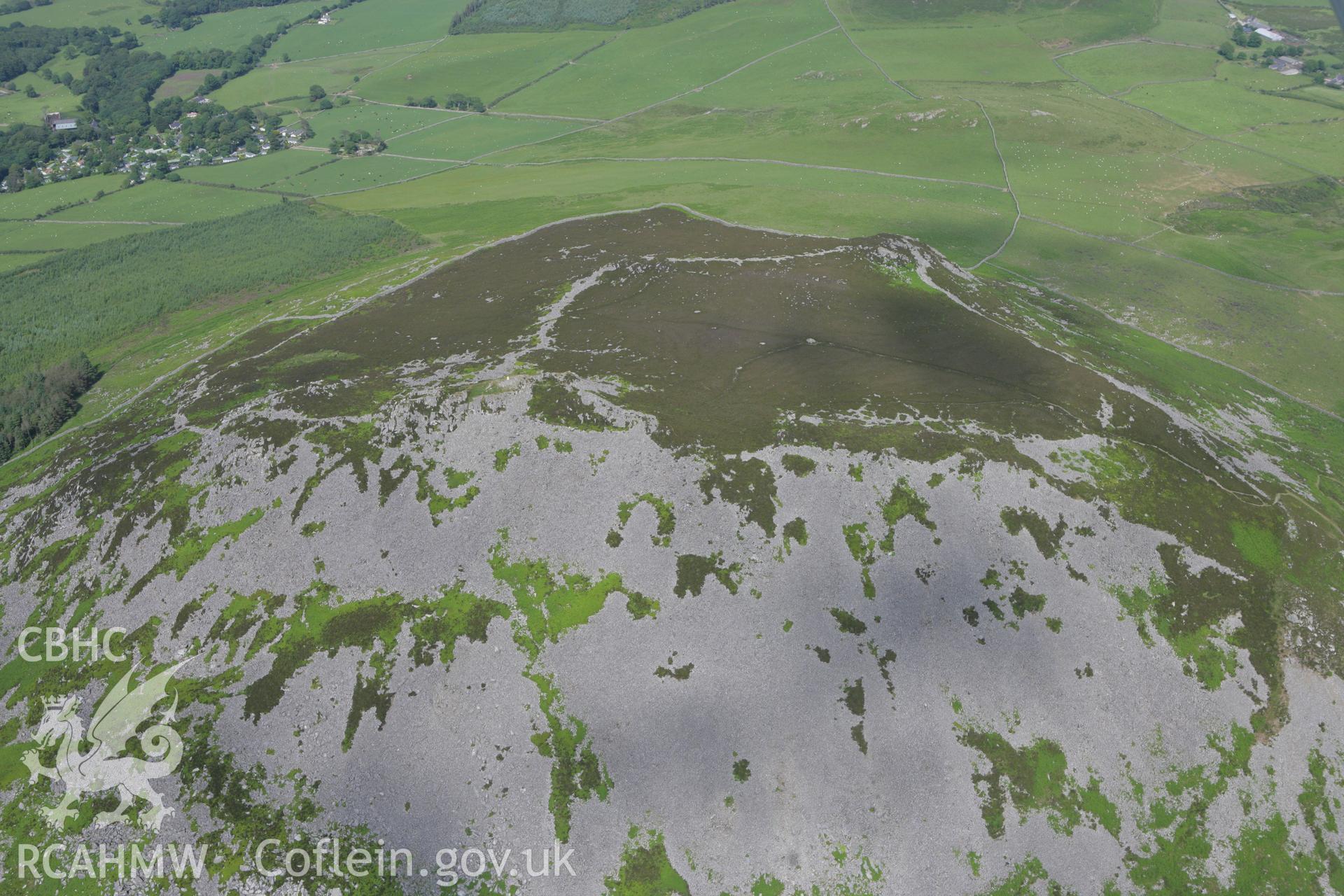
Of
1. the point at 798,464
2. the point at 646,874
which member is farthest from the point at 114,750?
the point at 798,464

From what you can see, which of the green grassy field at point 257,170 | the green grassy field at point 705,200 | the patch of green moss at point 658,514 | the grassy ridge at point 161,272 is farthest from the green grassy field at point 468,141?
the patch of green moss at point 658,514

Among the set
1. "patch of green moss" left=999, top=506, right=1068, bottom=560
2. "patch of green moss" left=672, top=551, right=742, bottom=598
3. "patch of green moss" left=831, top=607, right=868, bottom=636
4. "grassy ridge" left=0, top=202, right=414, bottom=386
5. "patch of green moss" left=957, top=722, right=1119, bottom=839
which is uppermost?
"grassy ridge" left=0, top=202, right=414, bottom=386

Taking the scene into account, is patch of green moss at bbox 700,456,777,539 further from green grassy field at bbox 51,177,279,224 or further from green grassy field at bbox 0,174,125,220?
green grassy field at bbox 0,174,125,220

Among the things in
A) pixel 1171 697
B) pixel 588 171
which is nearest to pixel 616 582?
pixel 1171 697

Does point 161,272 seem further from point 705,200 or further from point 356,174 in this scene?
point 705,200

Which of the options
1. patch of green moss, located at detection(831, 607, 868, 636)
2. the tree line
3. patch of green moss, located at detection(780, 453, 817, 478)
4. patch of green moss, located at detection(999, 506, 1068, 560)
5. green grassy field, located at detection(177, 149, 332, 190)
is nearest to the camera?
patch of green moss, located at detection(831, 607, 868, 636)

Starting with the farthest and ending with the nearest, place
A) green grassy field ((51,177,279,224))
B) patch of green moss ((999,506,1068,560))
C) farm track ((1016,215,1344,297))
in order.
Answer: green grassy field ((51,177,279,224))
farm track ((1016,215,1344,297))
patch of green moss ((999,506,1068,560))

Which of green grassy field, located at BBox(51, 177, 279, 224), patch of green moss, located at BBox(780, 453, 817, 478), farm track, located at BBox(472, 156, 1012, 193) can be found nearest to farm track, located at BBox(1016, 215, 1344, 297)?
farm track, located at BBox(472, 156, 1012, 193)
